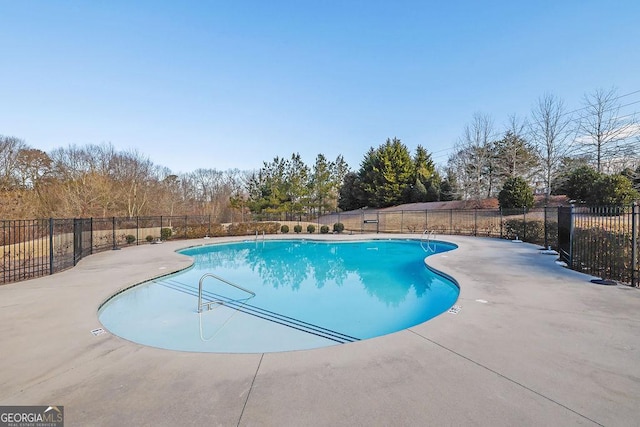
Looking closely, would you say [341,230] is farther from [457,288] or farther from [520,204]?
[457,288]

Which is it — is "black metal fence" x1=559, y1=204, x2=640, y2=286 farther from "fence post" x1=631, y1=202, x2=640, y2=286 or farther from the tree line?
the tree line

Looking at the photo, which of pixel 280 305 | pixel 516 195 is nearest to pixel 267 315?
pixel 280 305

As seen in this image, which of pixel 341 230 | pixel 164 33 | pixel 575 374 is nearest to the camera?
pixel 575 374

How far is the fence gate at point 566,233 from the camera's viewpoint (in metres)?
7.36

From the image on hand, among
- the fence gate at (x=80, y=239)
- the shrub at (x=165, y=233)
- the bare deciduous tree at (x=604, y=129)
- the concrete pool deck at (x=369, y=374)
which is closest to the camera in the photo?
the concrete pool deck at (x=369, y=374)

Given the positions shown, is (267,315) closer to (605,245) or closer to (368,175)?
(605,245)

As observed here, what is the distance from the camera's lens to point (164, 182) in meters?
25.8

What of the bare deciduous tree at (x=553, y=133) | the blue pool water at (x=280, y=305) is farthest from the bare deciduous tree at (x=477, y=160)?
the blue pool water at (x=280, y=305)

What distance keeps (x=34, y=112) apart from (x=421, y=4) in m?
18.9

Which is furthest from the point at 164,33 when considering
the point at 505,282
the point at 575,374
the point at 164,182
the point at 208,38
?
the point at 164,182

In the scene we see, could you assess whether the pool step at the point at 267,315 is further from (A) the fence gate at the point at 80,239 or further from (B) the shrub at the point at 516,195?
(B) the shrub at the point at 516,195

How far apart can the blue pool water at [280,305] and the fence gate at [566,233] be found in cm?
350

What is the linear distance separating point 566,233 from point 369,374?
323 inches

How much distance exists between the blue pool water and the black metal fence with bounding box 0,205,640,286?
Result: 10.5 feet
